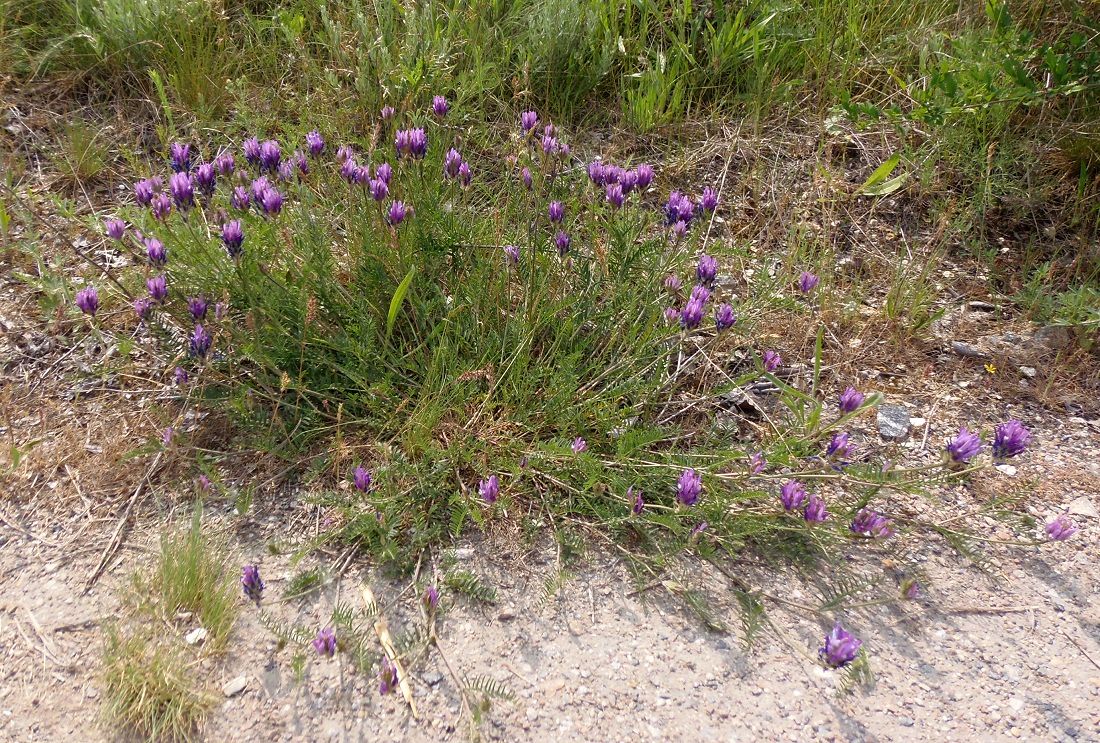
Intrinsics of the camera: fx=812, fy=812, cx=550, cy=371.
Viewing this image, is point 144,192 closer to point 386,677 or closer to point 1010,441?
point 386,677

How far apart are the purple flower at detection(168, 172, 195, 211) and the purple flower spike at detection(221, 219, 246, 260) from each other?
0.16 m

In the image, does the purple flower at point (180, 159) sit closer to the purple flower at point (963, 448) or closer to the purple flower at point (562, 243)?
the purple flower at point (562, 243)

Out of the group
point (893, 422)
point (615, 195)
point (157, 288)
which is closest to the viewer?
point (157, 288)

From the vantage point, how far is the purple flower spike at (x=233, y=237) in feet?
7.70

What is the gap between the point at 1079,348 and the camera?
305 centimetres

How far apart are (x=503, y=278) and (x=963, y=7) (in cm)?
307

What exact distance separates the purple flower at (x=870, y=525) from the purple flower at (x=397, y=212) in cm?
166

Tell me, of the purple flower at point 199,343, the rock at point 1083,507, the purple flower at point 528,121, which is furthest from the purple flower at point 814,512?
the purple flower at point 199,343

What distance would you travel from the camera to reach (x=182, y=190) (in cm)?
240

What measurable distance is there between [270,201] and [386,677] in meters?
1.44

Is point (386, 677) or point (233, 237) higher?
point (233, 237)

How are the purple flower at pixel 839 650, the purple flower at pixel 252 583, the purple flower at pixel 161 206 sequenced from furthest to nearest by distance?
the purple flower at pixel 161 206, the purple flower at pixel 252 583, the purple flower at pixel 839 650

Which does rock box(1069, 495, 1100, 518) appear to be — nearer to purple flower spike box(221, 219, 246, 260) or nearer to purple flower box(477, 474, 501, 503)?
purple flower box(477, 474, 501, 503)

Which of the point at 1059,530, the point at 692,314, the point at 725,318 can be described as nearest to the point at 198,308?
the point at 692,314
